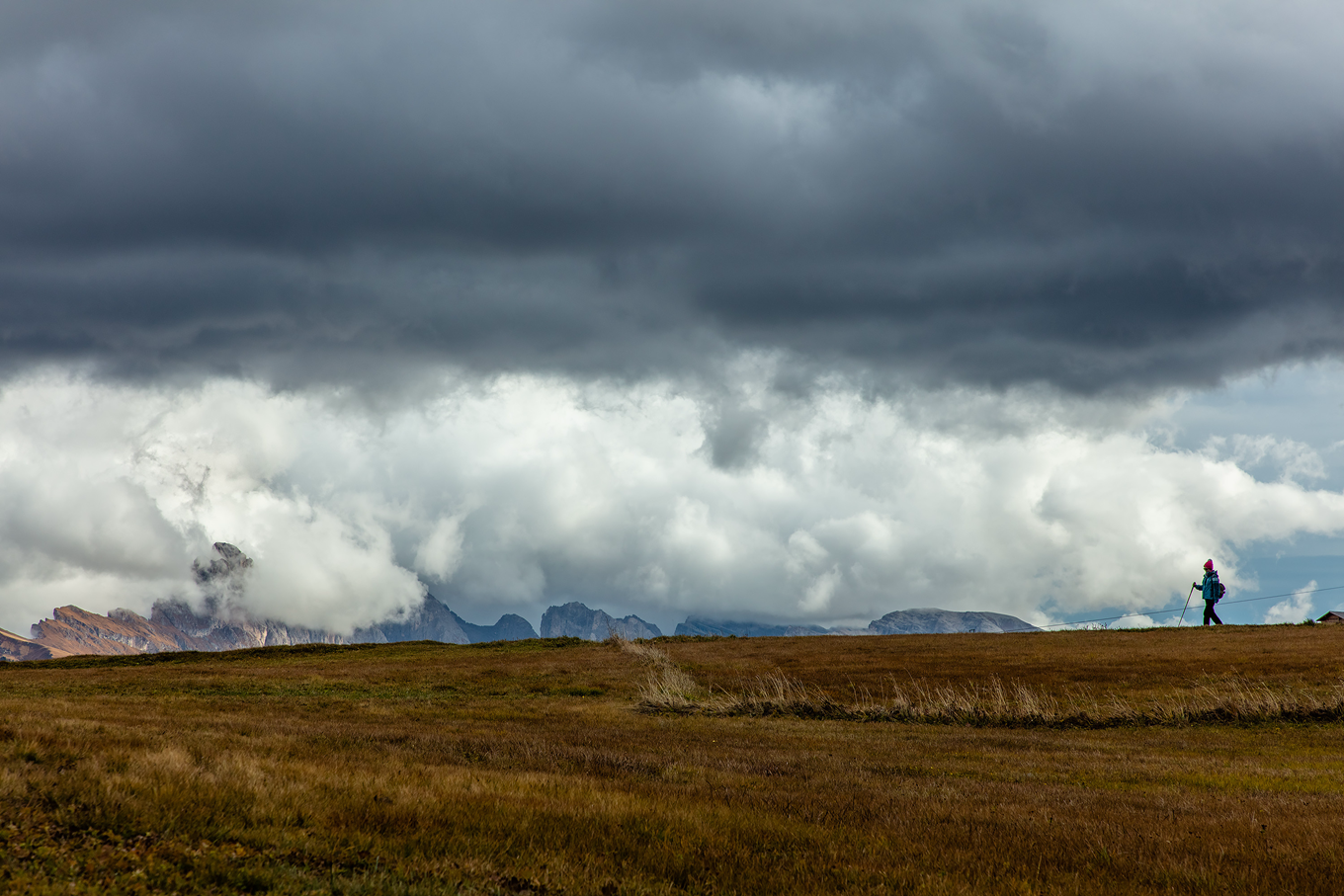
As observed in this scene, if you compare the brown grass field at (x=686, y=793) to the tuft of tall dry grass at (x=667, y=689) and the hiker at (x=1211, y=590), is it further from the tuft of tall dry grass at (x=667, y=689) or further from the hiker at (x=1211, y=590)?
the hiker at (x=1211, y=590)

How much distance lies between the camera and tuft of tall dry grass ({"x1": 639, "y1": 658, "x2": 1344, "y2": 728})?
29.0 metres

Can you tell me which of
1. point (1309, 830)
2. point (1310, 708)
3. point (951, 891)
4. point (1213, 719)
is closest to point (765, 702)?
point (1213, 719)

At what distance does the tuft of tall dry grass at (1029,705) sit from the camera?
95.2ft

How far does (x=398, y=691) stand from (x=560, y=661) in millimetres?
15659

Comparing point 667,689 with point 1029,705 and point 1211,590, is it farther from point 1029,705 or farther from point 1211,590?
point 1211,590

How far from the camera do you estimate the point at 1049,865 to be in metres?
10.0

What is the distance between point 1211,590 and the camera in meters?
62.8

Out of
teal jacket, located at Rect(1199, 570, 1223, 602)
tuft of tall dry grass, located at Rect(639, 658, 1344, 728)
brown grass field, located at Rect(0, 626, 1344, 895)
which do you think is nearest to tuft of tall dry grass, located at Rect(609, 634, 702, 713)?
tuft of tall dry grass, located at Rect(639, 658, 1344, 728)

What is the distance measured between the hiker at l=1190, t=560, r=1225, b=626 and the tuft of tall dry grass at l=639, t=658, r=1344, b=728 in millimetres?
30728

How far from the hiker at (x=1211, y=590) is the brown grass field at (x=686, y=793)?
31414 mm

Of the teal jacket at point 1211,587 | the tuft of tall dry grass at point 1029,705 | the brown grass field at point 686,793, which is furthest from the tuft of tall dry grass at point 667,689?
the teal jacket at point 1211,587

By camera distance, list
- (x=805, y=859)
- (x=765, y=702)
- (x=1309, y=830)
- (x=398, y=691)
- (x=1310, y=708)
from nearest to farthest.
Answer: (x=805, y=859) < (x=1309, y=830) < (x=1310, y=708) < (x=765, y=702) < (x=398, y=691)

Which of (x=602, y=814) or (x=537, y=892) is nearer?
(x=537, y=892)

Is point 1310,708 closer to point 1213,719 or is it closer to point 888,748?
point 1213,719
